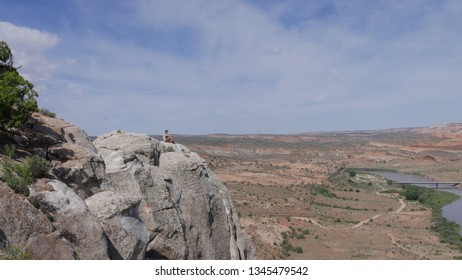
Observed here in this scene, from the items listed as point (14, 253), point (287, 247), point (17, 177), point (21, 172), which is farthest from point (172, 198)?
point (287, 247)

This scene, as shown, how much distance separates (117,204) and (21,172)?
7.47 feet

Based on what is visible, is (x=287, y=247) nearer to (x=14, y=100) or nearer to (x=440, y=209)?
(x=14, y=100)

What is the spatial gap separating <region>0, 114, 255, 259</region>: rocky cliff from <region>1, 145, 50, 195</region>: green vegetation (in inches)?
7.6

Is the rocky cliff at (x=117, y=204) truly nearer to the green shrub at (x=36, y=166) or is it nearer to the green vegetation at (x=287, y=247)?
the green shrub at (x=36, y=166)

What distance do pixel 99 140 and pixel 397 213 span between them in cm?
4835

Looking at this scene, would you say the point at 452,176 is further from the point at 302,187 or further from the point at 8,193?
the point at 8,193

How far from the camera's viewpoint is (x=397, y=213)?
2158 inches

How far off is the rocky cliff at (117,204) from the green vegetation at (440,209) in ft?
103

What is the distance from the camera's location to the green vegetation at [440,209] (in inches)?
1620

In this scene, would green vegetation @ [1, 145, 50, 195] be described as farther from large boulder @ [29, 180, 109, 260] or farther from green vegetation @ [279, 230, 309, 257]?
green vegetation @ [279, 230, 309, 257]

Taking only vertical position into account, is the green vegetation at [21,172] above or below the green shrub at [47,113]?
below

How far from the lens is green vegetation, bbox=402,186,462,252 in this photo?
1620 inches

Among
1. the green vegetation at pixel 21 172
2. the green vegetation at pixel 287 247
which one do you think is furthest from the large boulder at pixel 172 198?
the green vegetation at pixel 287 247

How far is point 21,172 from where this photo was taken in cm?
897
